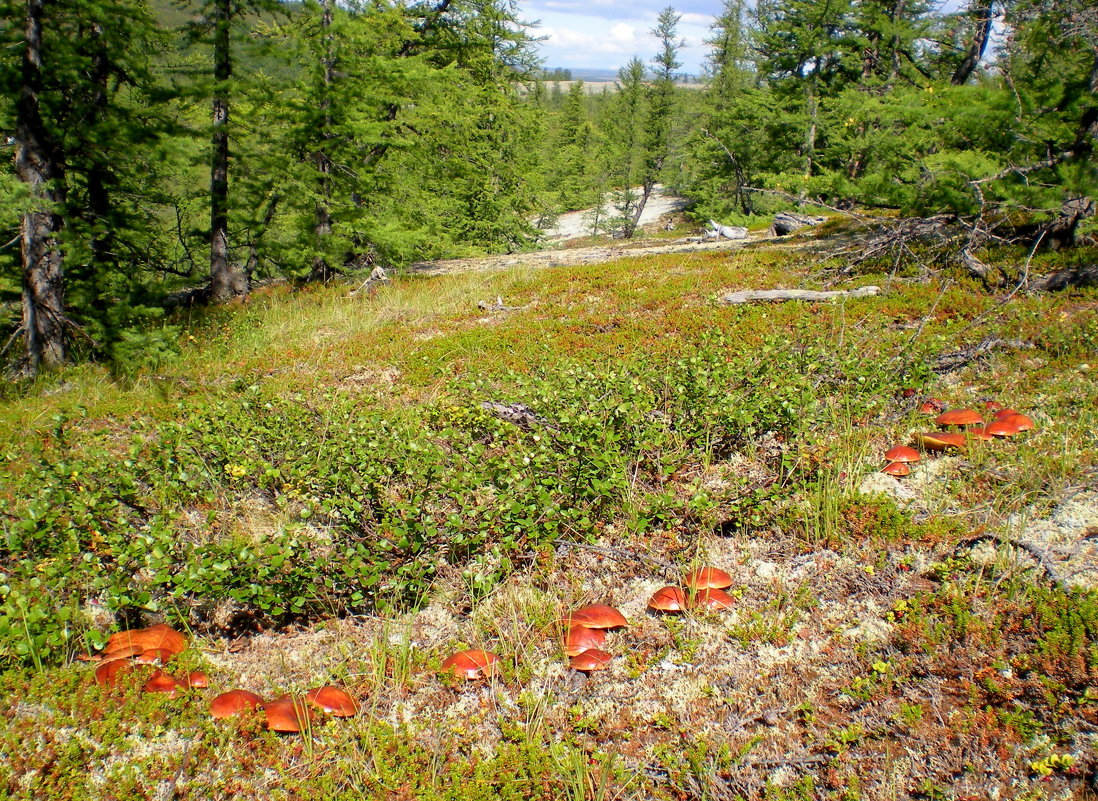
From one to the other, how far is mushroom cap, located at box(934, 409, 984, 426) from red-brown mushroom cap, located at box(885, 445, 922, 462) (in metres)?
0.46

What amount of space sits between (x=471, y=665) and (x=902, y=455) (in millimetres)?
3514

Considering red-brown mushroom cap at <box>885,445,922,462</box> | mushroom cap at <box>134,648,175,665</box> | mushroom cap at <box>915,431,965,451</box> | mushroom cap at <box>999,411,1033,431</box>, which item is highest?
mushroom cap at <box>999,411,1033,431</box>

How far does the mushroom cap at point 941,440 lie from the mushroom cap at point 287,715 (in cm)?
464

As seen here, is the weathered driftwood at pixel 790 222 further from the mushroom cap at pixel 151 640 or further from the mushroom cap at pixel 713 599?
the mushroom cap at pixel 151 640

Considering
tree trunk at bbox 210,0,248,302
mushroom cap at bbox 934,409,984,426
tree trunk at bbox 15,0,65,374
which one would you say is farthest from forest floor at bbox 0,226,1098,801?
tree trunk at bbox 210,0,248,302

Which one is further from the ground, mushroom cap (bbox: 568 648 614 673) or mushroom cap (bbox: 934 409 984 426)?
mushroom cap (bbox: 934 409 984 426)

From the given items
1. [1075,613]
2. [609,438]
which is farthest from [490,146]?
[1075,613]

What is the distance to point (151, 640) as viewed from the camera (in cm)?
328

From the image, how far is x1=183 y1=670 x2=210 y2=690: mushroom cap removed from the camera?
122 inches

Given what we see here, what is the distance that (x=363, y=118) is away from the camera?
1241 centimetres

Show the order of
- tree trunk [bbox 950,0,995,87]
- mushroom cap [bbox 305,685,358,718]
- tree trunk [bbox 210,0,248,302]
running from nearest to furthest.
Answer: mushroom cap [bbox 305,685,358,718]
tree trunk [bbox 210,0,248,302]
tree trunk [bbox 950,0,995,87]

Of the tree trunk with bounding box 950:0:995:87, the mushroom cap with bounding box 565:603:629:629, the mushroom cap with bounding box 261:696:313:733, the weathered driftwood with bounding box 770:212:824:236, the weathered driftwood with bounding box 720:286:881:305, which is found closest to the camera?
the mushroom cap with bounding box 261:696:313:733

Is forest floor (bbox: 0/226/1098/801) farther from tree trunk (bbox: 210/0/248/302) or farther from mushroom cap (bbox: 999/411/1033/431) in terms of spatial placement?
tree trunk (bbox: 210/0/248/302)

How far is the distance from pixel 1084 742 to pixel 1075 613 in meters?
0.81
